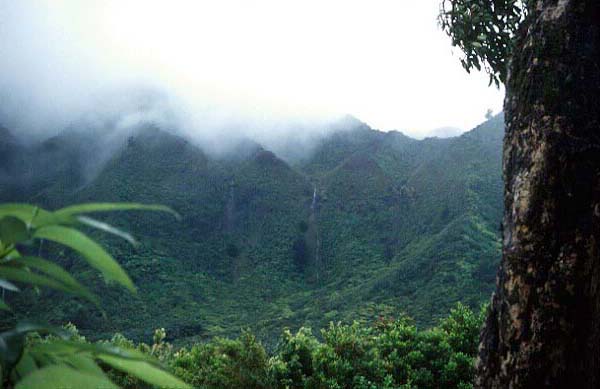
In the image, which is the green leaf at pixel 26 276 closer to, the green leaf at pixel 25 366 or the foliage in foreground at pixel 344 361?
the green leaf at pixel 25 366

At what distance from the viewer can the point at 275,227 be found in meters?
52.9

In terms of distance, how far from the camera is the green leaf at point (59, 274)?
0.53 m

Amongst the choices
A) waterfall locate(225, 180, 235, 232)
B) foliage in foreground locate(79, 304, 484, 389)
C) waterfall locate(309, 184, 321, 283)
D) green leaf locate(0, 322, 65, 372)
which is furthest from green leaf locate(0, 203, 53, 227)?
waterfall locate(225, 180, 235, 232)

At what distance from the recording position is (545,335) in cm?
238

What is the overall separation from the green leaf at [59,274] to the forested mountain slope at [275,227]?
3031 centimetres

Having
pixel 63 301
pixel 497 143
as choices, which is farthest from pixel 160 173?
pixel 497 143

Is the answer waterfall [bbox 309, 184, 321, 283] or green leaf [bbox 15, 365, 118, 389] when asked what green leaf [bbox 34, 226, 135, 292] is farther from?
waterfall [bbox 309, 184, 321, 283]

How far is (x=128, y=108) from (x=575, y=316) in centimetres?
7158

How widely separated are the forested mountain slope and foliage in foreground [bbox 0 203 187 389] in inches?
1194

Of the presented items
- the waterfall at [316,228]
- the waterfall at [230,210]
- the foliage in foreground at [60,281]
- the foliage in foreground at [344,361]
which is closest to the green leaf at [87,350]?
the foliage in foreground at [60,281]

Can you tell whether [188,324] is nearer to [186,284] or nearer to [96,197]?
[186,284]

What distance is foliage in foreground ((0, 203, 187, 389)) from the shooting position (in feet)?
1.53

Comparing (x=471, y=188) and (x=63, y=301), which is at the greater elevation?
(x=471, y=188)

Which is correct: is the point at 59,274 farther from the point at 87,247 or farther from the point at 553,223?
the point at 553,223
